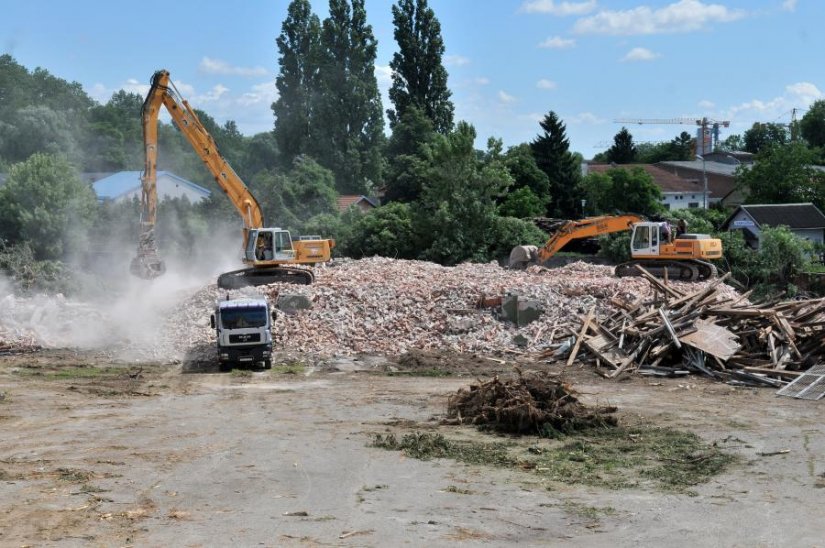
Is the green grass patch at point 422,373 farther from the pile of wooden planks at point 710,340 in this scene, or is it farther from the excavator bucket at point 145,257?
the excavator bucket at point 145,257

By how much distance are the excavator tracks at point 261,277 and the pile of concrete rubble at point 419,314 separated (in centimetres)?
117

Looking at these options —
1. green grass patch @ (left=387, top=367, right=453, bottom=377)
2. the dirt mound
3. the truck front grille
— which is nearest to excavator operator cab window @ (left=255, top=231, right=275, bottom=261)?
the dirt mound

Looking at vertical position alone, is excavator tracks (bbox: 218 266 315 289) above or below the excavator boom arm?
below

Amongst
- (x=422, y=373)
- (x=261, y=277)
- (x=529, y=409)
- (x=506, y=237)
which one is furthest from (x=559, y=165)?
(x=529, y=409)

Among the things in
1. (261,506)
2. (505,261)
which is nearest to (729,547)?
(261,506)

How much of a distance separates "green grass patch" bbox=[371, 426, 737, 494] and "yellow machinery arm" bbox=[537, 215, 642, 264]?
2170 cm

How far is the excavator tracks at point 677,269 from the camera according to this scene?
115ft

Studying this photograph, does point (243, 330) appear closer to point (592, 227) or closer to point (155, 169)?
point (155, 169)

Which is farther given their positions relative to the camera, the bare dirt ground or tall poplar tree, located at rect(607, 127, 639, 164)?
tall poplar tree, located at rect(607, 127, 639, 164)

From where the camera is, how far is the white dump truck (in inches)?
924

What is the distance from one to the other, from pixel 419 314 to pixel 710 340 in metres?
8.55

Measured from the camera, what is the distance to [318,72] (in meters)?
74.4

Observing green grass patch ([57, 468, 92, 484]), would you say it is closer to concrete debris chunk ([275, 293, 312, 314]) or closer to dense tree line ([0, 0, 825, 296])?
concrete debris chunk ([275, 293, 312, 314])

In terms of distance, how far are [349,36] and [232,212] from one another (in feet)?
83.9
